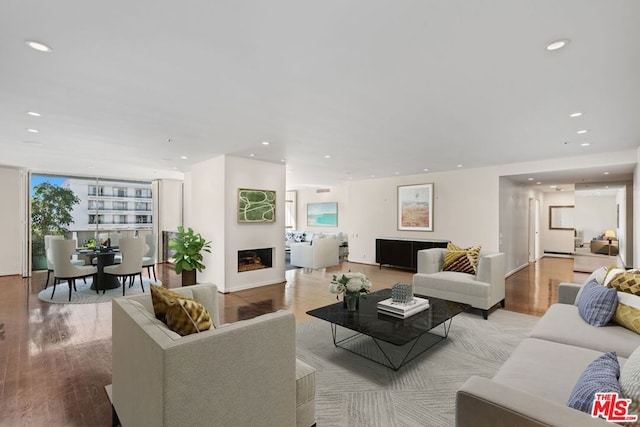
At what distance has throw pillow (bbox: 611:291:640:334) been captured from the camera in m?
2.21

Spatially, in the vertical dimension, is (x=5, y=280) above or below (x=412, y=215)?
below

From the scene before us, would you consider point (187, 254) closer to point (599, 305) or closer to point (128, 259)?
point (128, 259)

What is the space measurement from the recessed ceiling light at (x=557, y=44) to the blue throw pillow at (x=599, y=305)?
1932 mm

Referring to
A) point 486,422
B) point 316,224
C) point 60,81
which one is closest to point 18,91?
point 60,81

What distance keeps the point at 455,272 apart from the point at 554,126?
→ 2.39 meters

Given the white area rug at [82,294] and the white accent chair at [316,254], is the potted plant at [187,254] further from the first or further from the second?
the white accent chair at [316,254]

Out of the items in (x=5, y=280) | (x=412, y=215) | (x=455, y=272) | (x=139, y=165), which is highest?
(x=139, y=165)

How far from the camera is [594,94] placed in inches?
109

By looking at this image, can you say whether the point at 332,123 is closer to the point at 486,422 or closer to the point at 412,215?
the point at 486,422

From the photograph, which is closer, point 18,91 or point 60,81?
point 60,81

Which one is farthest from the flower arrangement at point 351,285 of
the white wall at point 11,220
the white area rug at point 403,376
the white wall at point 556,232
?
the white wall at point 556,232

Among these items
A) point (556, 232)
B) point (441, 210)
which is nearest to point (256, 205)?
point (441, 210)

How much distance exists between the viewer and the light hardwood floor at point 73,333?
221 centimetres

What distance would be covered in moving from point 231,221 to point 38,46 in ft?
12.4
